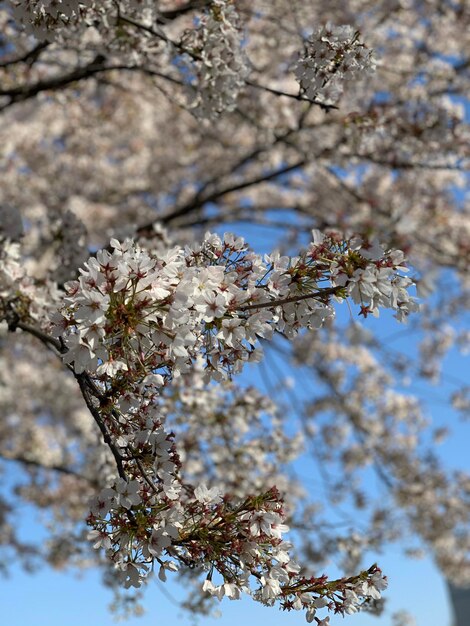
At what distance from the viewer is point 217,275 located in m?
2.31

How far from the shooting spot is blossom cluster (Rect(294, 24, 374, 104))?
10.9ft

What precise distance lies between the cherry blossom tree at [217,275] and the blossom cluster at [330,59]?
12mm

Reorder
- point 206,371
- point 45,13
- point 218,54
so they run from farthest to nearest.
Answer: point 218,54 → point 45,13 → point 206,371

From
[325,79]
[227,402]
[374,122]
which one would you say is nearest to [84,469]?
[227,402]

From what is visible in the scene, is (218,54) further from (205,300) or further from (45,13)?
(205,300)

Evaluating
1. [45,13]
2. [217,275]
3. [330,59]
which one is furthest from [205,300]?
[45,13]

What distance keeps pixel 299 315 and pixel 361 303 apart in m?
0.26

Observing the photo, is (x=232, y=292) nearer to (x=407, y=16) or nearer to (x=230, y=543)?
(x=230, y=543)

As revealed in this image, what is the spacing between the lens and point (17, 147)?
13461 millimetres

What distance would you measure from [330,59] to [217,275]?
1.70 meters

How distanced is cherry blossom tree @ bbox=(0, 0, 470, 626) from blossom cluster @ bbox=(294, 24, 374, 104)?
1 cm

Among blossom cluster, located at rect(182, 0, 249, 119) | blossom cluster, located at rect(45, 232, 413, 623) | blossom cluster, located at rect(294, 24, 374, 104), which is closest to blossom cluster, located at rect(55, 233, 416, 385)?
blossom cluster, located at rect(45, 232, 413, 623)

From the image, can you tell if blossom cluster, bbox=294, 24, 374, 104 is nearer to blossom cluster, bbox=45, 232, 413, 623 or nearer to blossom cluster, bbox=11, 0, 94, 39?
blossom cluster, bbox=11, 0, 94, 39

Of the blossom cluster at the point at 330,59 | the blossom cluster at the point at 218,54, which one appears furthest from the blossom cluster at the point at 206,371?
the blossom cluster at the point at 218,54
